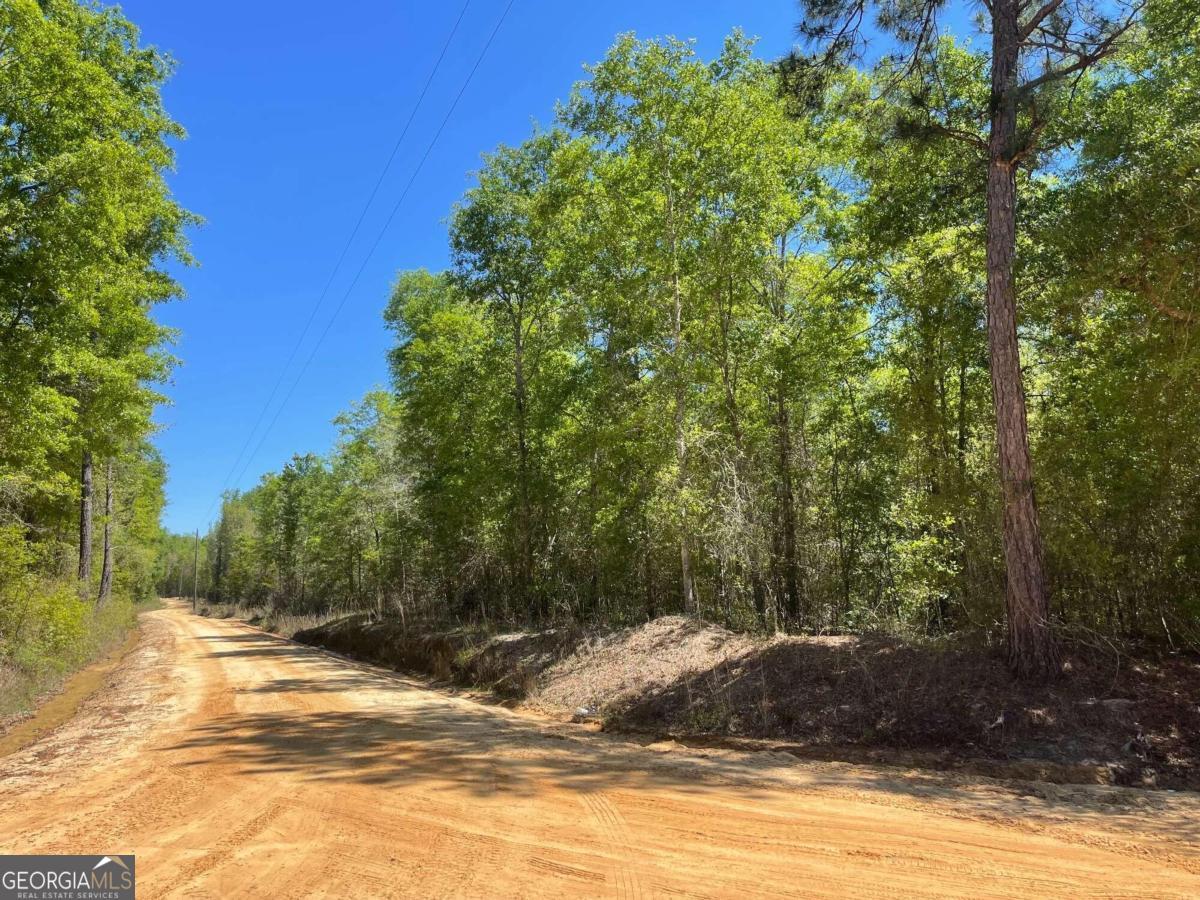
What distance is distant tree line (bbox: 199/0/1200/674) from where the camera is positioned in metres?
8.01

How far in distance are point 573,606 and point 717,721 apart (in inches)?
358

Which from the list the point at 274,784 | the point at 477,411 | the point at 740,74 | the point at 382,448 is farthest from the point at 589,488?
the point at 382,448

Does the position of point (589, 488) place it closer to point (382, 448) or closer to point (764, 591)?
point (764, 591)

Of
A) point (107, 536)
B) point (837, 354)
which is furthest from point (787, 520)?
point (107, 536)

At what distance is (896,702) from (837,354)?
7290 millimetres

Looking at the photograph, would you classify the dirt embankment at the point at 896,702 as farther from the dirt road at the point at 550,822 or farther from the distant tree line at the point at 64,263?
the distant tree line at the point at 64,263

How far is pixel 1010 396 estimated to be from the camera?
26.4 ft

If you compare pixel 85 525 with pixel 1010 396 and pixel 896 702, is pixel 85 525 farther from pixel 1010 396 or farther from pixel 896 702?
pixel 1010 396

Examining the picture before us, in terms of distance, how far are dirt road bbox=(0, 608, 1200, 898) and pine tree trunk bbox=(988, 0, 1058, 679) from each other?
2.46 m

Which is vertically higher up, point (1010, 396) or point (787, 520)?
point (1010, 396)

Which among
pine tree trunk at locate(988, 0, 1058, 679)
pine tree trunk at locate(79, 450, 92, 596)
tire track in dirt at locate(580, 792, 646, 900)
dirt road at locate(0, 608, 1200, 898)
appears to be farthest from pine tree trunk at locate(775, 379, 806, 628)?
pine tree trunk at locate(79, 450, 92, 596)

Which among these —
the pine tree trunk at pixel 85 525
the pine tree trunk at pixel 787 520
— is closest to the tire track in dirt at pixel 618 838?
the pine tree trunk at pixel 787 520

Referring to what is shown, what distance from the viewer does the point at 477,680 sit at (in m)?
13.8

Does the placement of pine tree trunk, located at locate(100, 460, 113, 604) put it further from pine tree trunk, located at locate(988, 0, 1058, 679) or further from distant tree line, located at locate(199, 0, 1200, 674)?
pine tree trunk, located at locate(988, 0, 1058, 679)
